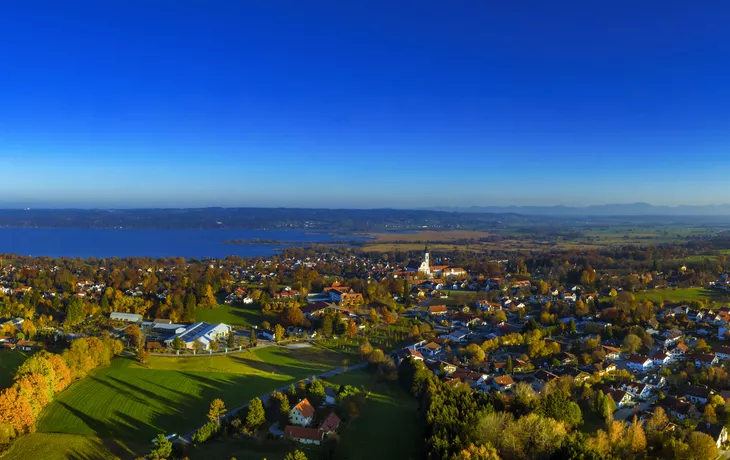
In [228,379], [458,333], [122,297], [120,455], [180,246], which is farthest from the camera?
[180,246]

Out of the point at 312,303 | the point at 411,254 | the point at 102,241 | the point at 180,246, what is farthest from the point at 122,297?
the point at 102,241

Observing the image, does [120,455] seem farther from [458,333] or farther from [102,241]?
[102,241]

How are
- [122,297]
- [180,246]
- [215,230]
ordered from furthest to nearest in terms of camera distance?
[215,230] → [180,246] → [122,297]

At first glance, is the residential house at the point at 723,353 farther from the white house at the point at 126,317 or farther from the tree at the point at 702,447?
the white house at the point at 126,317

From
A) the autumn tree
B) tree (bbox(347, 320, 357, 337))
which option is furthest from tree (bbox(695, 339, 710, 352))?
the autumn tree

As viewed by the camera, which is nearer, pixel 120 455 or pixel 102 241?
pixel 120 455

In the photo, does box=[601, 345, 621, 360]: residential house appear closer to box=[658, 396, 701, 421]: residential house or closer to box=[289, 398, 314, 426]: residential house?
box=[658, 396, 701, 421]: residential house
